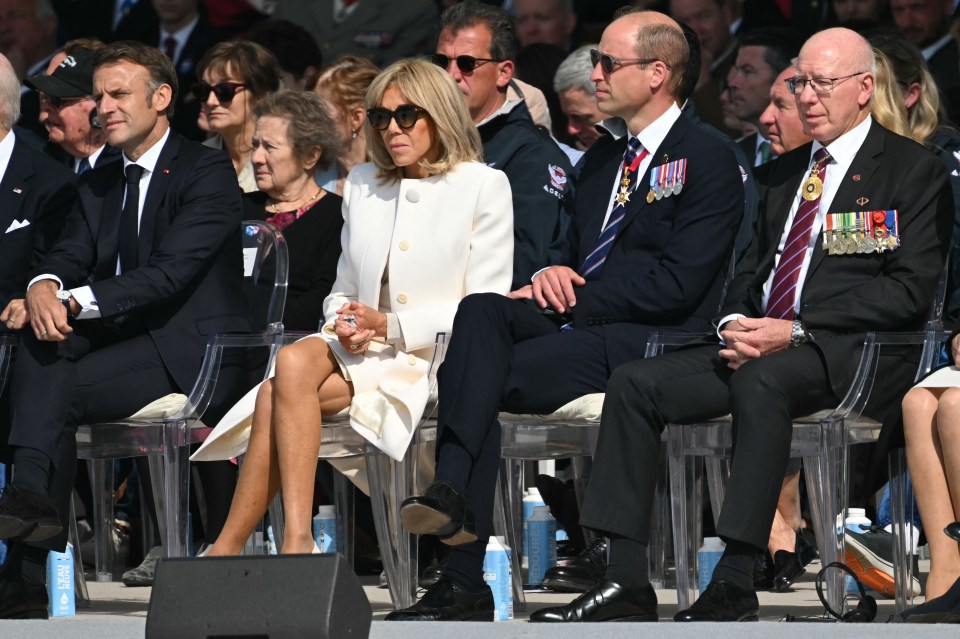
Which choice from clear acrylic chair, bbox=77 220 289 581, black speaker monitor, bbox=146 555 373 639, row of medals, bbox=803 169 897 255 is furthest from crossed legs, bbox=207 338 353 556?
row of medals, bbox=803 169 897 255

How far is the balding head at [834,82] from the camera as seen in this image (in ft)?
17.6

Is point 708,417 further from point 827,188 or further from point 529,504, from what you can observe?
point 529,504

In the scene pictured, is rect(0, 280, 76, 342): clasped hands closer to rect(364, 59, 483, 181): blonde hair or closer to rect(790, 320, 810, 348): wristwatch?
rect(364, 59, 483, 181): blonde hair

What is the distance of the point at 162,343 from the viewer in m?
5.84

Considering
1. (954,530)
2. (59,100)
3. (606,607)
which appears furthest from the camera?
(59,100)

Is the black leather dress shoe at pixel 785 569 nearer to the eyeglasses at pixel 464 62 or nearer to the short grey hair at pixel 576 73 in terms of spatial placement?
the eyeglasses at pixel 464 62

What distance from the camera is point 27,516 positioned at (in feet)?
17.1

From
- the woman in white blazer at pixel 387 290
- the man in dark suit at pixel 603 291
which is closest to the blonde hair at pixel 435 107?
the woman in white blazer at pixel 387 290

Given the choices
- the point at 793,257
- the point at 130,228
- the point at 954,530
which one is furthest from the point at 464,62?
the point at 954,530

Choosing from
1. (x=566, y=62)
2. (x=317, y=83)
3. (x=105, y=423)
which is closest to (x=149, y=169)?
Result: (x=105, y=423)

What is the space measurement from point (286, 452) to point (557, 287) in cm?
102

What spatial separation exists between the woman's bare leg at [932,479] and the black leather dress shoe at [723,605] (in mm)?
500

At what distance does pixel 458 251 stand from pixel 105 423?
1.26m

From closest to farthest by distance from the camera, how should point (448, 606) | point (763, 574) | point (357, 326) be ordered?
point (448, 606), point (357, 326), point (763, 574)
